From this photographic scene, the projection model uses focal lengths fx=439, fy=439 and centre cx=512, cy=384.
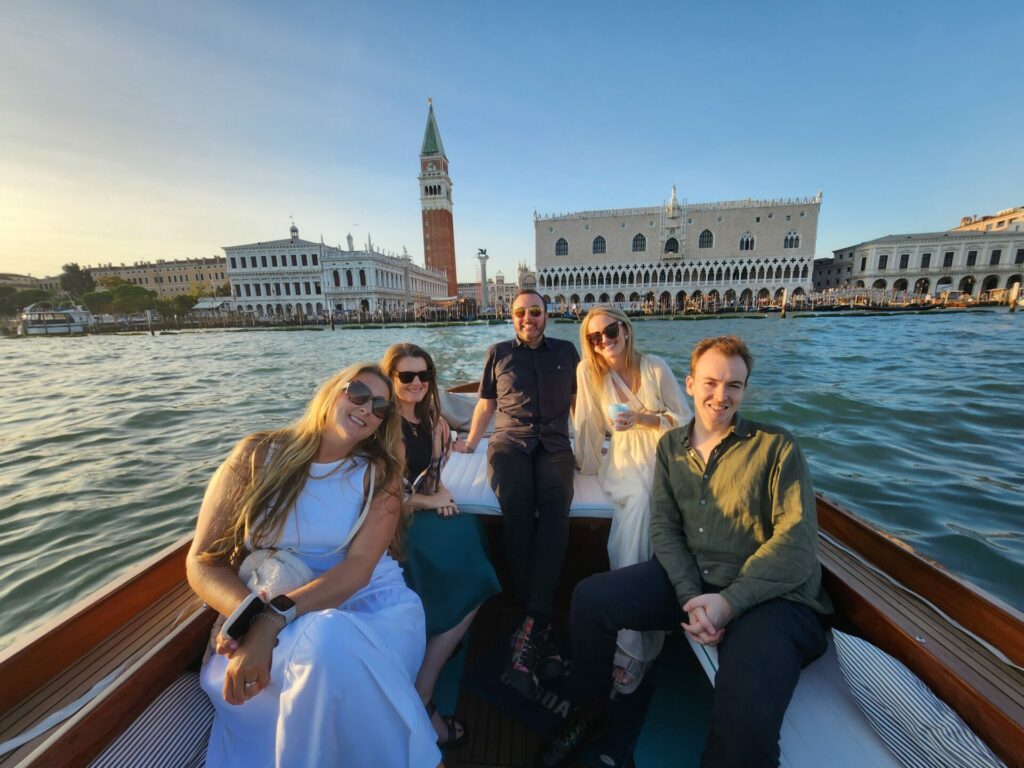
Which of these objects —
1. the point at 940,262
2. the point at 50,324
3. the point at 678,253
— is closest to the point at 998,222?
the point at 940,262

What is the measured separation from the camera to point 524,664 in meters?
1.51

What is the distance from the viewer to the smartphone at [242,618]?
0.88 m

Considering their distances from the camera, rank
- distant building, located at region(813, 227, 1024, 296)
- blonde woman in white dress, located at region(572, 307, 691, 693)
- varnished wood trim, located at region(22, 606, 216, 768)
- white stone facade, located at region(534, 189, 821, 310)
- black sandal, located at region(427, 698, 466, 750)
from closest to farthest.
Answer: varnished wood trim, located at region(22, 606, 216, 768), black sandal, located at region(427, 698, 466, 750), blonde woman in white dress, located at region(572, 307, 691, 693), distant building, located at region(813, 227, 1024, 296), white stone facade, located at region(534, 189, 821, 310)

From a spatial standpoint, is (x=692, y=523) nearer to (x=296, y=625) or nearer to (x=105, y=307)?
(x=296, y=625)

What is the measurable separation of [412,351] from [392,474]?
0.61m

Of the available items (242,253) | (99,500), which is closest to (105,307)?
(242,253)

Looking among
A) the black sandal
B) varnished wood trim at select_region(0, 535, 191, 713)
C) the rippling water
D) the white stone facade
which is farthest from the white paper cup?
the white stone facade

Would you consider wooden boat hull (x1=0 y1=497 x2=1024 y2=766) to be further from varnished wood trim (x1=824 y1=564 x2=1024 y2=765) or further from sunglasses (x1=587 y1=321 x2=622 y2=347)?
sunglasses (x1=587 y1=321 x2=622 y2=347)

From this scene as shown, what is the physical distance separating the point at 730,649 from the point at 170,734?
4.25 ft

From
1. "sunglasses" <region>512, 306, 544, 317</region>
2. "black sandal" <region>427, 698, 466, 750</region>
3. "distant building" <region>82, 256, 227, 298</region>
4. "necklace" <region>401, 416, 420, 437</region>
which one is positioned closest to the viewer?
"black sandal" <region>427, 698, 466, 750</region>

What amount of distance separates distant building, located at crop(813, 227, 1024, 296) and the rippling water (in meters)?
35.3

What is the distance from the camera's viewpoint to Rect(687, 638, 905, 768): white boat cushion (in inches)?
38.1

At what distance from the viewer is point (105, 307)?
3844 cm

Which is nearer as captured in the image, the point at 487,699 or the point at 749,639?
the point at 749,639
